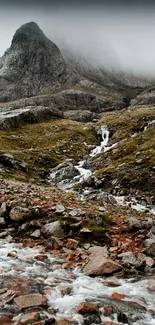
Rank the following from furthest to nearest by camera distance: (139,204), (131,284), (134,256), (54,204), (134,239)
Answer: (139,204) < (54,204) < (134,239) < (134,256) < (131,284)

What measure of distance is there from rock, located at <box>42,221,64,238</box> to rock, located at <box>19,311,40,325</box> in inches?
295

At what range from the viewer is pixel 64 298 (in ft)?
35.2

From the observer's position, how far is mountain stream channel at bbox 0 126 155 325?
9573mm

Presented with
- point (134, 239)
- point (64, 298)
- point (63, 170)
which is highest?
point (64, 298)

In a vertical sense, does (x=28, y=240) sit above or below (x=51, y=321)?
below

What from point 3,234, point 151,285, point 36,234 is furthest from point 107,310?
point 3,234

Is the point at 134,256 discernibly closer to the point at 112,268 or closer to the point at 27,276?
the point at 112,268

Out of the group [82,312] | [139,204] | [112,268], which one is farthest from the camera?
[139,204]

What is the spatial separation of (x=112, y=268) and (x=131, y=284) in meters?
1.18

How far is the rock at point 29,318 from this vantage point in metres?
8.83

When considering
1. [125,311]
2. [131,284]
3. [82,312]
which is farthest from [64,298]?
[131,284]

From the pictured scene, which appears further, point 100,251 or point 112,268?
point 100,251

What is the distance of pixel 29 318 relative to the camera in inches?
353

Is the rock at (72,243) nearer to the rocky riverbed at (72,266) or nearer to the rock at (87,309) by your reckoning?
the rocky riverbed at (72,266)
